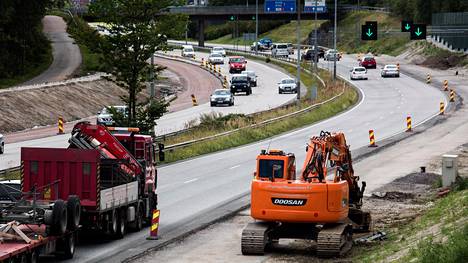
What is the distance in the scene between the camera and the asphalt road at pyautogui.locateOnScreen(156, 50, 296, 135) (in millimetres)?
71125

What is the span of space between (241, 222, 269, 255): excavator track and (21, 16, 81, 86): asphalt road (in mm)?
58595

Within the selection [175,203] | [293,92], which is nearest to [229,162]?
[175,203]

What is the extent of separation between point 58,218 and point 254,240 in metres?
4.59

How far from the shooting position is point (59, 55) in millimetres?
115562

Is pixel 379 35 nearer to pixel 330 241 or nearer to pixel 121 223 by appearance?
pixel 121 223

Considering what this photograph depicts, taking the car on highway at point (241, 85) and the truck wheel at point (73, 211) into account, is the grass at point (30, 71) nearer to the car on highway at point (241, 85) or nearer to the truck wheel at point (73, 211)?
the car on highway at point (241, 85)

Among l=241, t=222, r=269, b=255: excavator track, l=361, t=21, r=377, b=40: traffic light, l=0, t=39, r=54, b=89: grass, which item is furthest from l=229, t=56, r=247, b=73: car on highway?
l=241, t=222, r=269, b=255: excavator track

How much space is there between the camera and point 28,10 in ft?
341

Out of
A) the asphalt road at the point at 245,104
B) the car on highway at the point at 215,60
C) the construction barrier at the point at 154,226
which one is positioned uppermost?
the construction barrier at the point at 154,226

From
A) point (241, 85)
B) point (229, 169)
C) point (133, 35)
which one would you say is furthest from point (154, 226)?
point (241, 85)

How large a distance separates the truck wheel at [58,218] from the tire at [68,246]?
0.78 metres

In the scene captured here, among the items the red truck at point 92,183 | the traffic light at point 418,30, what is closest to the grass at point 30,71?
the traffic light at point 418,30

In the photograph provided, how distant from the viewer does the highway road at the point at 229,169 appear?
26156 millimetres

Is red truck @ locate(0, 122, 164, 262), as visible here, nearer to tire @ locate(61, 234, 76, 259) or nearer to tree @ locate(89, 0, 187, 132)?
tire @ locate(61, 234, 76, 259)
